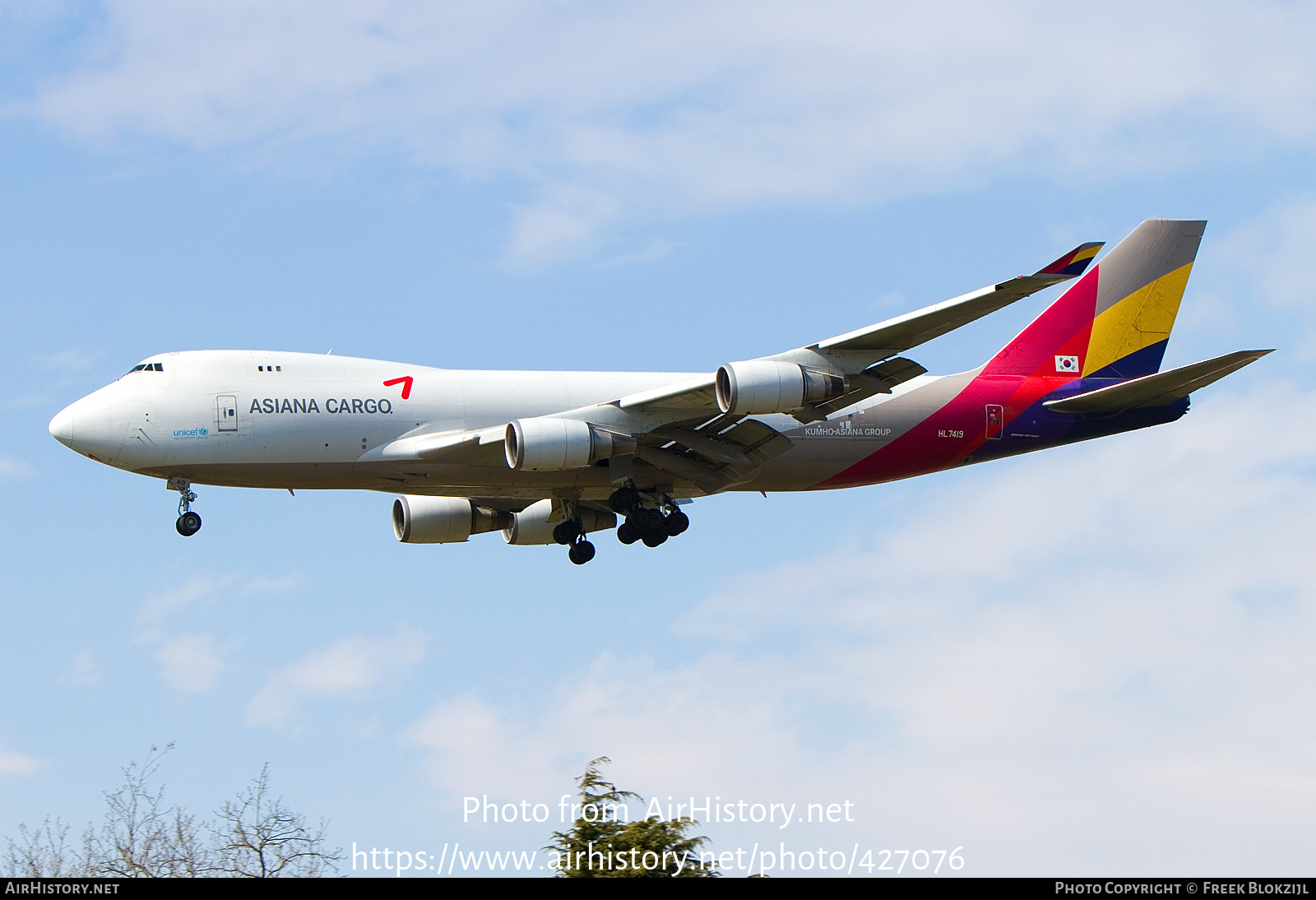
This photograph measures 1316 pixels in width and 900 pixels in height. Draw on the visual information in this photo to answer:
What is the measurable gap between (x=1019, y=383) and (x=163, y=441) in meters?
20.2

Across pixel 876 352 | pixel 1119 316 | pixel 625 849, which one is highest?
pixel 1119 316

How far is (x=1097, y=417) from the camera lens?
3725 cm

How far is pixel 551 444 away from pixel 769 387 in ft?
15.4

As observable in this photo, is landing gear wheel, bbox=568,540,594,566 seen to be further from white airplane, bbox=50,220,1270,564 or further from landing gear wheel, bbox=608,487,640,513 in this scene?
landing gear wheel, bbox=608,487,640,513

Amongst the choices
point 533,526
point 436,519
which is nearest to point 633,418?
point 533,526

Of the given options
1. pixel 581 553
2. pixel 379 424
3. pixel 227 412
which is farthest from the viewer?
pixel 581 553

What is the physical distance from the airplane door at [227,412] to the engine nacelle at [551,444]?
577cm

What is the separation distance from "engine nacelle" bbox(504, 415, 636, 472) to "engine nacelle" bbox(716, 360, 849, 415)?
292 cm

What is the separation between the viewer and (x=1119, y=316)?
39250 millimetres

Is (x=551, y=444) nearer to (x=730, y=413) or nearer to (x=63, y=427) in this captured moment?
(x=730, y=413)

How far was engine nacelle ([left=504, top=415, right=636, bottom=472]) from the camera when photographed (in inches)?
1234

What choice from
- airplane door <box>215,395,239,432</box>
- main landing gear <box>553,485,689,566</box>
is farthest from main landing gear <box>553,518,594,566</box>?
airplane door <box>215,395,239,432</box>

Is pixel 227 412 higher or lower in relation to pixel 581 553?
higher
